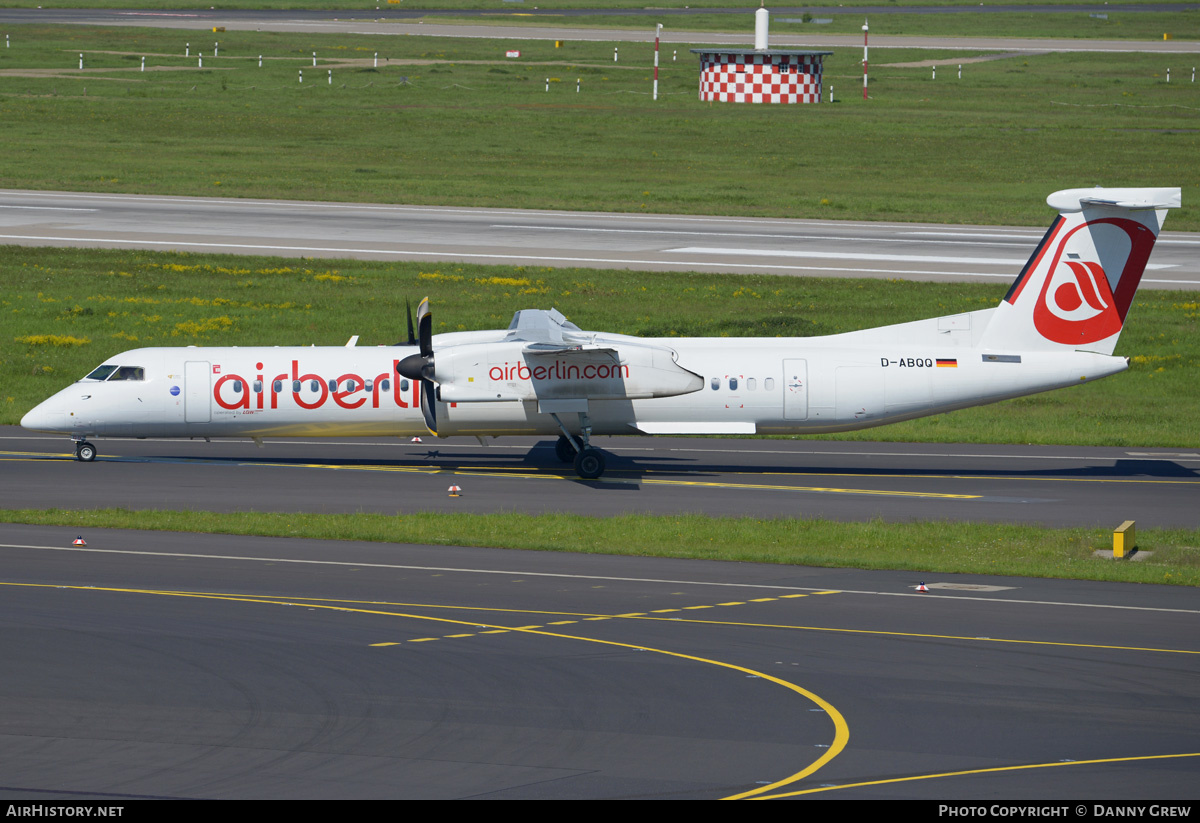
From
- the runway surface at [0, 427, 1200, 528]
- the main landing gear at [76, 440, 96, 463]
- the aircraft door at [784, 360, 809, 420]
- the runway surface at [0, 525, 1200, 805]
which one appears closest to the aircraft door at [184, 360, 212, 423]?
the runway surface at [0, 427, 1200, 528]

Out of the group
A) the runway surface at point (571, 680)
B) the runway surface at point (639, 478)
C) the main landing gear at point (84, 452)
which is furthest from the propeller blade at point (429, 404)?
the main landing gear at point (84, 452)

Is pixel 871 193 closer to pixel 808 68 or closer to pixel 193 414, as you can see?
pixel 808 68

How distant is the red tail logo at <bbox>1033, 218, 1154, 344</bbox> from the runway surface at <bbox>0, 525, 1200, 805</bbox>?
10.9 m

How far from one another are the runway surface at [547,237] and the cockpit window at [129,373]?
23739 millimetres

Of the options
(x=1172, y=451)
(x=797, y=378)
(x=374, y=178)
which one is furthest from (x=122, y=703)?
(x=374, y=178)

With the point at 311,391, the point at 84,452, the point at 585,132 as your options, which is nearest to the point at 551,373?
the point at 311,391

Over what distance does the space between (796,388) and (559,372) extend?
5506mm

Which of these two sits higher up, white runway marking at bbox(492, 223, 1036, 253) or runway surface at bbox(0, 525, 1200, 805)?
white runway marking at bbox(492, 223, 1036, 253)

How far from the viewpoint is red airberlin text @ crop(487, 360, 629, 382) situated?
32969 millimetres

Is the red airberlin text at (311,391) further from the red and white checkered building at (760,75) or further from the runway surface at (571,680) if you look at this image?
the red and white checkered building at (760,75)

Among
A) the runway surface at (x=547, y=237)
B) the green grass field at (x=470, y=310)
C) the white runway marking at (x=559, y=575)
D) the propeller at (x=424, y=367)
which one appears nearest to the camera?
the white runway marking at (x=559, y=575)

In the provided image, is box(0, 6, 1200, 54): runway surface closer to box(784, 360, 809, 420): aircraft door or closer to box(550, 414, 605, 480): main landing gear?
box(784, 360, 809, 420): aircraft door

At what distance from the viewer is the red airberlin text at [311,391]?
3366cm

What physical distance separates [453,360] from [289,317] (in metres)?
18.0
